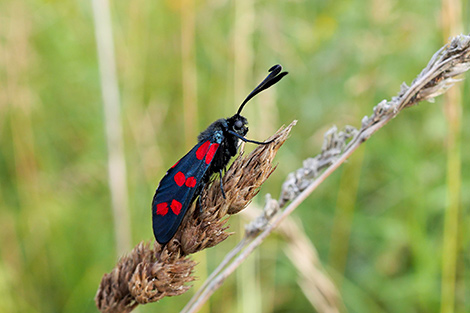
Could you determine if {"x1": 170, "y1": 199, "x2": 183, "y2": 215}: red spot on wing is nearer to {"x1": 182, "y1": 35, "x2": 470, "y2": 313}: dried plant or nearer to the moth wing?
the moth wing

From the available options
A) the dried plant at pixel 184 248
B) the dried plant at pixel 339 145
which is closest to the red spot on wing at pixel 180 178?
the dried plant at pixel 184 248

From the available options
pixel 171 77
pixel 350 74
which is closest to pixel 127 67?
pixel 171 77

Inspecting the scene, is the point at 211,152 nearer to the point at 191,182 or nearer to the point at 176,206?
the point at 191,182

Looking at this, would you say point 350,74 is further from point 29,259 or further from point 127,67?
point 29,259

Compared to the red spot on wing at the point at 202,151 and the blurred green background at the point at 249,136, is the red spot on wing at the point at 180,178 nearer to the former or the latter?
the red spot on wing at the point at 202,151

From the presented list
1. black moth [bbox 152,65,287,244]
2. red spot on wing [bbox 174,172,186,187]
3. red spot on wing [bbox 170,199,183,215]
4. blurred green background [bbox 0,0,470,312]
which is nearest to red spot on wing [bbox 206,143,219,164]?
black moth [bbox 152,65,287,244]

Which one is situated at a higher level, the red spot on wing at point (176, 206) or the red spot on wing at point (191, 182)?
the red spot on wing at point (191, 182)
